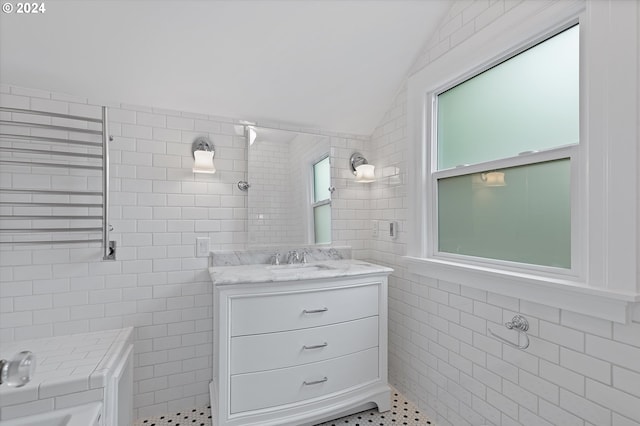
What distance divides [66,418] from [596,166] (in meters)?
2.48

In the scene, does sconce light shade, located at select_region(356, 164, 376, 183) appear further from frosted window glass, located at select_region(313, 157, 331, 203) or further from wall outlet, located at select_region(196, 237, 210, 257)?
wall outlet, located at select_region(196, 237, 210, 257)

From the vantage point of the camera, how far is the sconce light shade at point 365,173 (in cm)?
257

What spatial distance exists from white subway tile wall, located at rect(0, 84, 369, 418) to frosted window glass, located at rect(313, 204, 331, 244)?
60 centimetres

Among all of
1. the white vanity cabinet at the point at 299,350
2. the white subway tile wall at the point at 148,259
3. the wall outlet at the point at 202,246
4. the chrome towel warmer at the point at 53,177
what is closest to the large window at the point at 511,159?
the white vanity cabinet at the point at 299,350

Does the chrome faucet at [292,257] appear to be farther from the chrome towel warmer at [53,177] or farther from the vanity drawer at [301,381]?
the chrome towel warmer at [53,177]

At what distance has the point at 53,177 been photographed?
1.78 m

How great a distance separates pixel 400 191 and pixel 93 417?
7.17 feet

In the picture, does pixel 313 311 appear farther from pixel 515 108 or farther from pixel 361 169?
pixel 515 108

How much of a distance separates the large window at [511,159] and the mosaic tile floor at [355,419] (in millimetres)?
1131

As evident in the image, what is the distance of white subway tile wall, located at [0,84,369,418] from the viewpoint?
5.74 feet

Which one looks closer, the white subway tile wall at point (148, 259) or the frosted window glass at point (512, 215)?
the frosted window glass at point (512, 215)

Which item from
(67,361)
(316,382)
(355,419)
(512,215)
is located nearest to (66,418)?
(67,361)

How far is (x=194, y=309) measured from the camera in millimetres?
2094

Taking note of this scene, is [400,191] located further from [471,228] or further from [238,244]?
[238,244]
